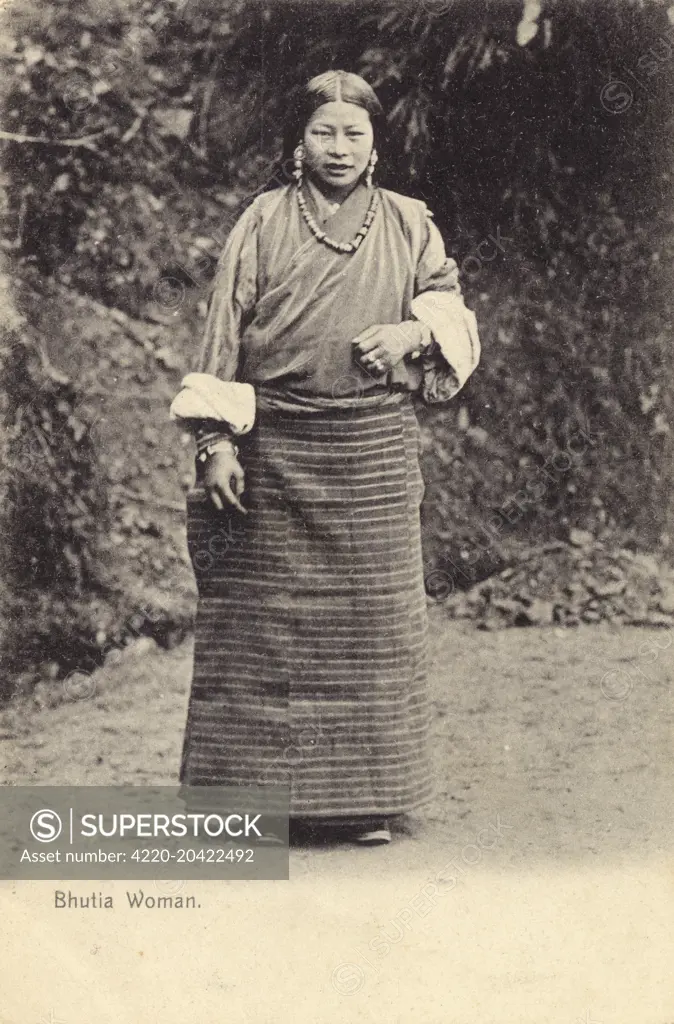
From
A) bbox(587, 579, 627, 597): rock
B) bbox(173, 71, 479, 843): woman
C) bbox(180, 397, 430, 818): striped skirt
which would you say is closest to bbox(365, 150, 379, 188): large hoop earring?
bbox(173, 71, 479, 843): woman

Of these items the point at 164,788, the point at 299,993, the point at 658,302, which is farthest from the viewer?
the point at 658,302

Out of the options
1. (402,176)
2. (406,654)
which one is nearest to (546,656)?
(406,654)

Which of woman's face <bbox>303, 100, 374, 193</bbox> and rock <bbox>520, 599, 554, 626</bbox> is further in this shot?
rock <bbox>520, 599, 554, 626</bbox>

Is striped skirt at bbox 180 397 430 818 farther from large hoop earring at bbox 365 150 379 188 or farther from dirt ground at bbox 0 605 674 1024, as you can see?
large hoop earring at bbox 365 150 379 188

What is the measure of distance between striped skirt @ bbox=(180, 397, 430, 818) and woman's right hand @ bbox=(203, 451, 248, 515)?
0.05 metres

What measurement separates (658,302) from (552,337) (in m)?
0.40

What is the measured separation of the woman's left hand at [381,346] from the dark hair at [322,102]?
55 centimetres

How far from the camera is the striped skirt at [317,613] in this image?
4523mm

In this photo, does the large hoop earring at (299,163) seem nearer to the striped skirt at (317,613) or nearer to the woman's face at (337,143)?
the woman's face at (337,143)

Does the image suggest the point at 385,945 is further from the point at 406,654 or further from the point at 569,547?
the point at 569,547

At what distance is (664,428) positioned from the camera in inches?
204

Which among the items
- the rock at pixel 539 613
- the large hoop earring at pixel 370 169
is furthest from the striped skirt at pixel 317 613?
the rock at pixel 539 613

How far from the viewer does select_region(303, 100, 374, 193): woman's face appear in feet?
14.7

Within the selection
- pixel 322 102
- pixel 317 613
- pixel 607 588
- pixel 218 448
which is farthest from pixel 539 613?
pixel 322 102
